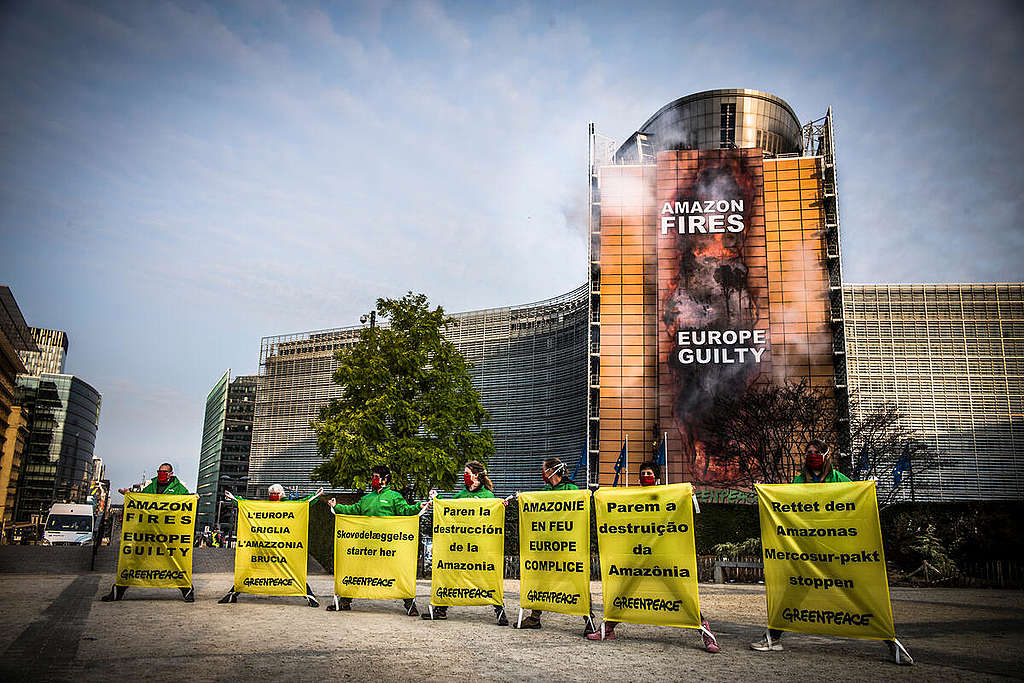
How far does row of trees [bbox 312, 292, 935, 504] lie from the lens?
992 inches

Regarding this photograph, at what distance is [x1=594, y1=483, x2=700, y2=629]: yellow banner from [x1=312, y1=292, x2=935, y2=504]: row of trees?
16447mm

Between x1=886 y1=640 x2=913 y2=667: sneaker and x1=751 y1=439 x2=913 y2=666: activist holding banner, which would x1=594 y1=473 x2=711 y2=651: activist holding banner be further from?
x1=886 y1=640 x2=913 y2=667: sneaker

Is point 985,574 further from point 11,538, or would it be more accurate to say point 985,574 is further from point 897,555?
point 11,538

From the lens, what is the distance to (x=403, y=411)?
25.9 m

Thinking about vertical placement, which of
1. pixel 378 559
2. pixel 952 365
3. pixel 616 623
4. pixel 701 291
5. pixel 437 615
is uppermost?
pixel 701 291

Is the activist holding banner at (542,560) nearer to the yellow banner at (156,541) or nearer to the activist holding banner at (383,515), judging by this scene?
the activist holding banner at (383,515)

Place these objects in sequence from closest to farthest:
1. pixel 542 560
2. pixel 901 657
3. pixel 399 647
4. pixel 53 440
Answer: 1. pixel 901 657
2. pixel 399 647
3. pixel 542 560
4. pixel 53 440

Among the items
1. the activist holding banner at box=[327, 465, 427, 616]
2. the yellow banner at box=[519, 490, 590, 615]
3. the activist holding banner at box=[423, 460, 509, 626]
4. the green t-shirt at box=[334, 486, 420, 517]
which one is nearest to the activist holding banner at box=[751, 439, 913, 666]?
the yellow banner at box=[519, 490, 590, 615]

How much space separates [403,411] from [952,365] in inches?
2012

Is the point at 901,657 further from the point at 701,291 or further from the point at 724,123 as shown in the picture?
the point at 724,123

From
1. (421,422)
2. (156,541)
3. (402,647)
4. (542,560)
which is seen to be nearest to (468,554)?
(542,560)

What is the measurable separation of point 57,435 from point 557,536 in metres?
155

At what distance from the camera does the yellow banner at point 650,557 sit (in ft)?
26.5

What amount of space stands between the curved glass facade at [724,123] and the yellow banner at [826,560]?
158 ft
